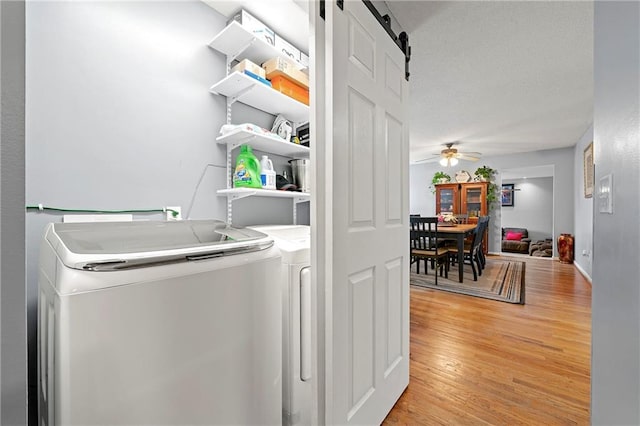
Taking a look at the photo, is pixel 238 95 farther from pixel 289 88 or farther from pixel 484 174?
pixel 484 174

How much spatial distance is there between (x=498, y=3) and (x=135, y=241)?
249 centimetres

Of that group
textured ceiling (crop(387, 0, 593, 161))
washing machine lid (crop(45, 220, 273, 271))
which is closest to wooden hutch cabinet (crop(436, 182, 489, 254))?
textured ceiling (crop(387, 0, 593, 161))

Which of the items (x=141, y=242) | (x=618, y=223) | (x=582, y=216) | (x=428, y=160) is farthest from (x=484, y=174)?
(x=141, y=242)

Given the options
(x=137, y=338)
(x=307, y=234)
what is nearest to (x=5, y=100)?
(x=137, y=338)

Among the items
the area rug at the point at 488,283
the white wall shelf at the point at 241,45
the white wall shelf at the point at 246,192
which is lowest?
the area rug at the point at 488,283

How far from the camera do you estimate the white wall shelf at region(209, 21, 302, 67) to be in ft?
4.79

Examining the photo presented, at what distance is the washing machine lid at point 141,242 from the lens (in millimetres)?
676

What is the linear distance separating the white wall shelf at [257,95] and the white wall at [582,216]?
488 cm

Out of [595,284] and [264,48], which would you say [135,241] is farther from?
[595,284]

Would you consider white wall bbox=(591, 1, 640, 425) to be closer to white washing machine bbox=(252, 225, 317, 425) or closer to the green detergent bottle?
white washing machine bbox=(252, 225, 317, 425)

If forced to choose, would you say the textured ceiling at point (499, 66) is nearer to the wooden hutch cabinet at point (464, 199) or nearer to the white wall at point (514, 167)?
the white wall at point (514, 167)

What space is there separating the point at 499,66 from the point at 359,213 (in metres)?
2.49

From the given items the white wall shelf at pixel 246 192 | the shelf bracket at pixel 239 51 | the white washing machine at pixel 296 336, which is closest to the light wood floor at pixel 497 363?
the white washing machine at pixel 296 336

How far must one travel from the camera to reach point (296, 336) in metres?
1.28
